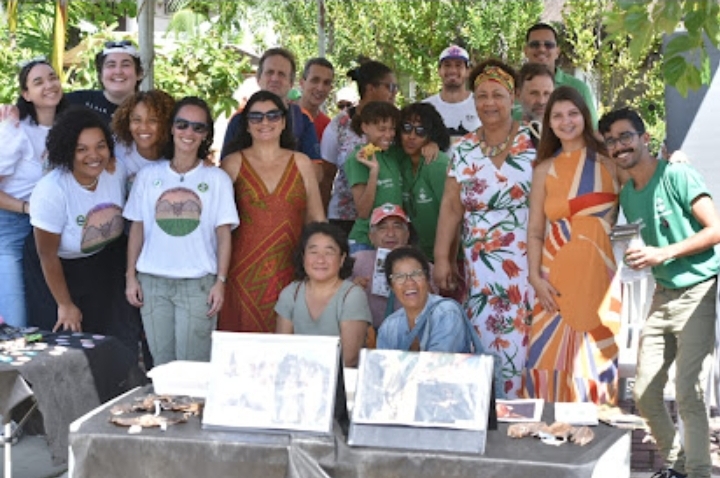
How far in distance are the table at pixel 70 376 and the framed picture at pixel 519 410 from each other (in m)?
1.77

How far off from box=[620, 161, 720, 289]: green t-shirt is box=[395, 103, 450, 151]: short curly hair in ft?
4.77

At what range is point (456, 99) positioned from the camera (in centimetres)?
708

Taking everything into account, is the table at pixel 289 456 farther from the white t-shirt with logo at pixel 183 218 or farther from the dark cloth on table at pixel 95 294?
the dark cloth on table at pixel 95 294

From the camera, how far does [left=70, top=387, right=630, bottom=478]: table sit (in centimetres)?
362

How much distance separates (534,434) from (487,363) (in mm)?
272

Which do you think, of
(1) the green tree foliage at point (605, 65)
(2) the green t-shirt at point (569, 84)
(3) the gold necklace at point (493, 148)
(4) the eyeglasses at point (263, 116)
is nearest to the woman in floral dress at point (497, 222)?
(3) the gold necklace at point (493, 148)

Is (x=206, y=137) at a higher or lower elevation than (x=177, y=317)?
higher

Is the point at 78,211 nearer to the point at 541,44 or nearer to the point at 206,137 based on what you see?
the point at 206,137

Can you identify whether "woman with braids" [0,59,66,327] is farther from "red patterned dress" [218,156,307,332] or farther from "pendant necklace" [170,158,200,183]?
"red patterned dress" [218,156,307,332]

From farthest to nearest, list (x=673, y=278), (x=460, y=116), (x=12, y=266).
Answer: (x=460, y=116)
(x=12, y=266)
(x=673, y=278)

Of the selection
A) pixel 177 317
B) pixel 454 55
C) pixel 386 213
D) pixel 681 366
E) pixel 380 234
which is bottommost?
pixel 681 366

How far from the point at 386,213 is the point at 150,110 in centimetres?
122

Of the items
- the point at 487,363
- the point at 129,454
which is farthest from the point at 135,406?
the point at 487,363

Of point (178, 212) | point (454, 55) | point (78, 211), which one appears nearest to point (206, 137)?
point (178, 212)
